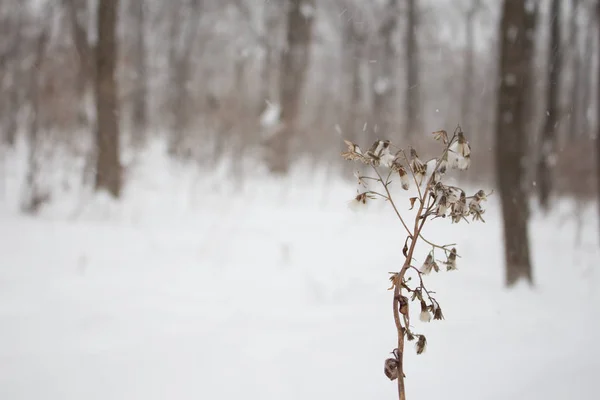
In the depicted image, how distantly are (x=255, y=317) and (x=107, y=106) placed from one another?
4609 mm

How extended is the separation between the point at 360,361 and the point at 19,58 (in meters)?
16.8

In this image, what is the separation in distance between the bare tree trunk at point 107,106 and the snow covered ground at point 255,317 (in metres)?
0.65

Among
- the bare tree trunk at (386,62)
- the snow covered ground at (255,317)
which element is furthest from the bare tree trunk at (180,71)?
the snow covered ground at (255,317)

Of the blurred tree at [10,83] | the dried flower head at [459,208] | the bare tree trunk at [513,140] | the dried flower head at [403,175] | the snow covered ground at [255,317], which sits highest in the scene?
the blurred tree at [10,83]

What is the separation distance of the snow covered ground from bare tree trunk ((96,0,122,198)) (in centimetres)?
65

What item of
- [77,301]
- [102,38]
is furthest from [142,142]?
[77,301]

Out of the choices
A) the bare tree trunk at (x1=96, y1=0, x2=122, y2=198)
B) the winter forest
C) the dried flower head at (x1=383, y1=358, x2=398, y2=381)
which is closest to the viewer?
the dried flower head at (x1=383, y1=358, x2=398, y2=381)

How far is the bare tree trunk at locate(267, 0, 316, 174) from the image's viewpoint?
9188 millimetres

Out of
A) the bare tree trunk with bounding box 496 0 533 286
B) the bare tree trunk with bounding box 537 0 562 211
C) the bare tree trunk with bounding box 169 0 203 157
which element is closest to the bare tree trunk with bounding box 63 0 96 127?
the bare tree trunk with bounding box 169 0 203 157

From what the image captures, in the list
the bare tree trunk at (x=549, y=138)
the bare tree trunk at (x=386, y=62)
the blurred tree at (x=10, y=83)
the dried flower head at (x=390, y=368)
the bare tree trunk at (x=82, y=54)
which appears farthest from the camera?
the bare tree trunk at (x=386, y=62)

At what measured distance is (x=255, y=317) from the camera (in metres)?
2.54

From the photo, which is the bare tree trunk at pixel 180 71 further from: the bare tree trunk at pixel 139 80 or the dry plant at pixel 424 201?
the dry plant at pixel 424 201

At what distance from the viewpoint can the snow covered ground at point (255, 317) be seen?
70.3 inches

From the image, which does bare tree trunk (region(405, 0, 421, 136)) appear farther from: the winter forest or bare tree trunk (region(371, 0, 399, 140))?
the winter forest
